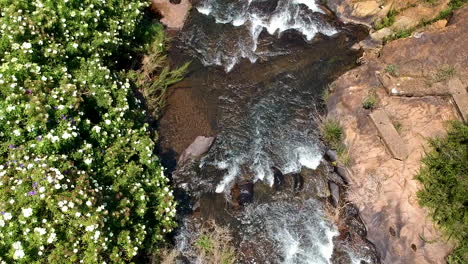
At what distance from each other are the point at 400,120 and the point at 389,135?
0.72 m

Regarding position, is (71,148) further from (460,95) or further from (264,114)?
(460,95)

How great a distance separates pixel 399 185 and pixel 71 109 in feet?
25.6

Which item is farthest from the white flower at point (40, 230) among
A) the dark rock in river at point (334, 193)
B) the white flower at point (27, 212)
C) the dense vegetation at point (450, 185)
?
the dense vegetation at point (450, 185)

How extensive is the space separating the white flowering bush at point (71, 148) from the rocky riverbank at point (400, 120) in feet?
16.5

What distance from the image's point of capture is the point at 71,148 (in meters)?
7.62

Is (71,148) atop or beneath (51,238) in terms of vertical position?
atop

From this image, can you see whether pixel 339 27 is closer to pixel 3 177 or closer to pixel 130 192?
pixel 130 192

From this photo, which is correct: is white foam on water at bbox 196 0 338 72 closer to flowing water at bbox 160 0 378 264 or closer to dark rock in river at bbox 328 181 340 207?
flowing water at bbox 160 0 378 264

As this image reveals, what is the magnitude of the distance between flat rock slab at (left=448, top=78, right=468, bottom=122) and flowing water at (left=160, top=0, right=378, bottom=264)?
3090 mm

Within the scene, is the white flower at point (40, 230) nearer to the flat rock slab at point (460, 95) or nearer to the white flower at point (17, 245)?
the white flower at point (17, 245)

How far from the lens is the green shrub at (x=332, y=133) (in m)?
10.7

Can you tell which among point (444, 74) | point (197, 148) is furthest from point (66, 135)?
point (444, 74)

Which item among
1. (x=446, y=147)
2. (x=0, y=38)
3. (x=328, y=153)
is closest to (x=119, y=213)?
(x=0, y=38)

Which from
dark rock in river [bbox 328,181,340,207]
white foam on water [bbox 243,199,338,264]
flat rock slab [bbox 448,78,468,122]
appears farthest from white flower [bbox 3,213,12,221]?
flat rock slab [bbox 448,78,468,122]
